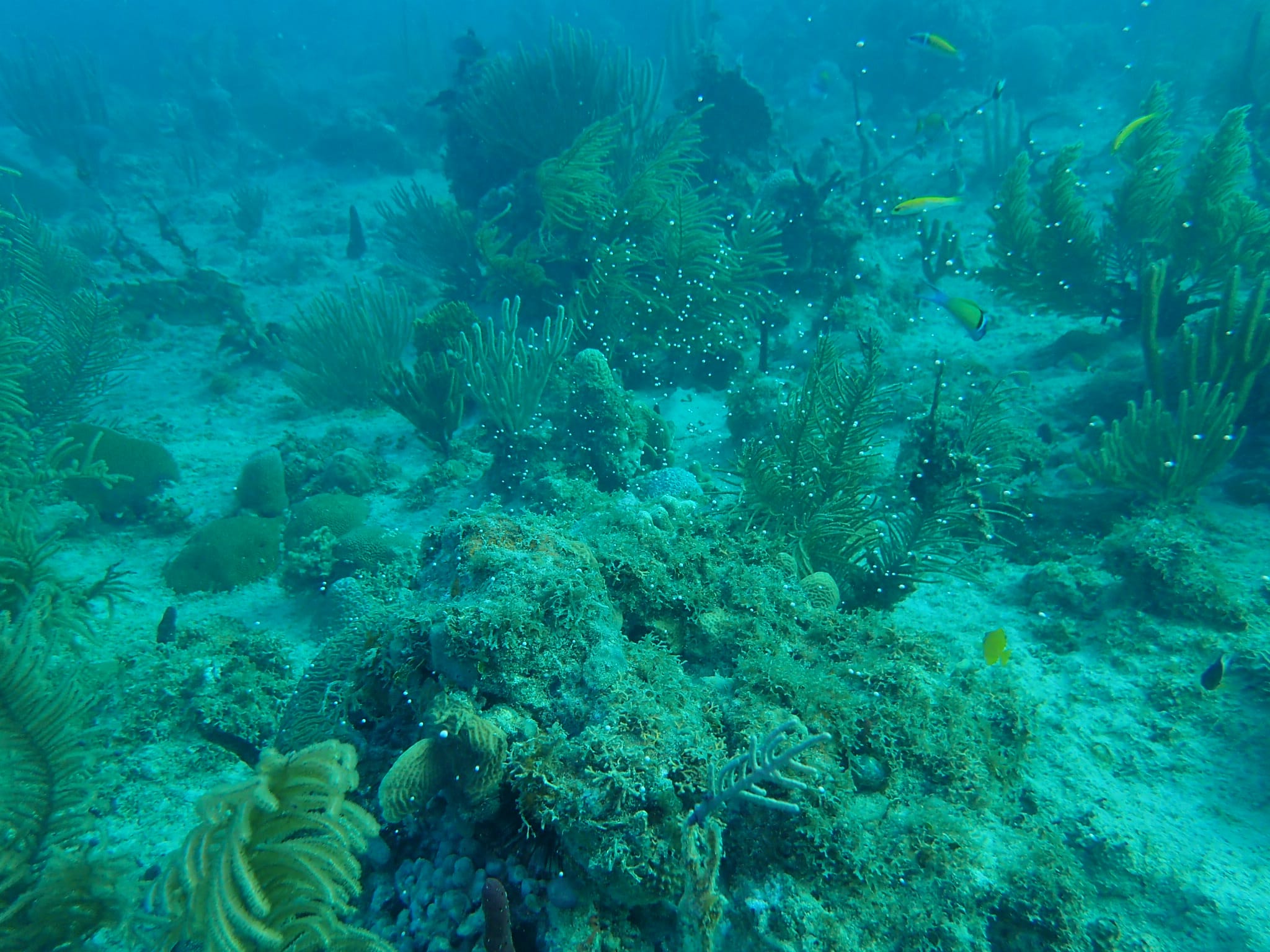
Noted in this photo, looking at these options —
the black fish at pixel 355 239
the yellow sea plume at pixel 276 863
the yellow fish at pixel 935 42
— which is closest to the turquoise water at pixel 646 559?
the yellow sea plume at pixel 276 863

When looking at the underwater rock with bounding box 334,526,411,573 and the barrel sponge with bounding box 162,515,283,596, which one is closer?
the underwater rock with bounding box 334,526,411,573

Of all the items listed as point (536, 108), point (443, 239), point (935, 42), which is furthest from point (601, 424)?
point (935, 42)

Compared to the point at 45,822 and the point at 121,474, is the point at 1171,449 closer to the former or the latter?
the point at 45,822

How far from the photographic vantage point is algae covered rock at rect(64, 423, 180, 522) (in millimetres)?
5523

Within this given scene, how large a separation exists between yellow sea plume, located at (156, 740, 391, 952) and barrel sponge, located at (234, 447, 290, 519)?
15.9 ft

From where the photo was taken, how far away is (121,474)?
5.70 meters

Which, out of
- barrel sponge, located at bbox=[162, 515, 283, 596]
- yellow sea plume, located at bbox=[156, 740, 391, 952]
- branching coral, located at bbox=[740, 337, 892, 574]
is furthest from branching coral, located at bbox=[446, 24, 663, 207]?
yellow sea plume, located at bbox=[156, 740, 391, 952]

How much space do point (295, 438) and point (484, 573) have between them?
18.0 ft

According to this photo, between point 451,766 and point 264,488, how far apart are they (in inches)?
199

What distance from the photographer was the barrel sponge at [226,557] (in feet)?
16.0

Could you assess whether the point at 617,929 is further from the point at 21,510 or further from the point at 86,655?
the point at 21,510

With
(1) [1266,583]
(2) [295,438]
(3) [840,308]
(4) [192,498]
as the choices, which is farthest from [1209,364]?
(4) [192,498]

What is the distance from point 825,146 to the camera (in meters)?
12.7

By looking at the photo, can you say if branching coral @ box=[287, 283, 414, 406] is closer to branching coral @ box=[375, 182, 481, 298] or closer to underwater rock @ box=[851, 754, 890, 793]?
branching coral @ box=[375, 182, 481, 298]
